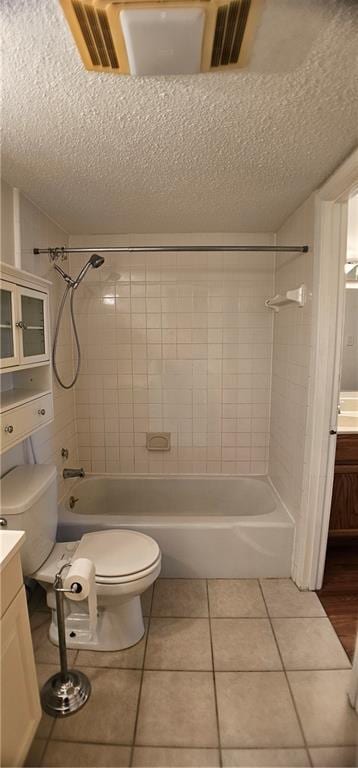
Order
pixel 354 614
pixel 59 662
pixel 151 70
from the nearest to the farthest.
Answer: pixel 151 70
pixel 59 662
pixel 354 614

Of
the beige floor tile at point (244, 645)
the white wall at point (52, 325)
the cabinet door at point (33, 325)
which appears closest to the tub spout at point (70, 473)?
the white wall at point (52, 325)

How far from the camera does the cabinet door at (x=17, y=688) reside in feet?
3.10

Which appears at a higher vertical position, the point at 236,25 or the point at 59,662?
the point at 236,25

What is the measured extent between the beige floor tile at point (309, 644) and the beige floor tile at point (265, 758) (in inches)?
12.5

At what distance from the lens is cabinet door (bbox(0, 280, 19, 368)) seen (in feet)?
4.06

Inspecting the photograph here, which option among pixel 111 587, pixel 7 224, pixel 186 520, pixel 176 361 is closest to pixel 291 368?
pixel 176 361

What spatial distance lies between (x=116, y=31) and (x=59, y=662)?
7.08 ft

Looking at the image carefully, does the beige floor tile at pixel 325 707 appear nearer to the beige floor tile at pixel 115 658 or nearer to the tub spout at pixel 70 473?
the beige floor tile at pixel 115 658

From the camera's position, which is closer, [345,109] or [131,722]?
[345,109]

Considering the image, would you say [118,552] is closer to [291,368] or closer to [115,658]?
[115,658]

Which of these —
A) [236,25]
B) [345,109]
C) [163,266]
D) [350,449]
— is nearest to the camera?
[236,25]

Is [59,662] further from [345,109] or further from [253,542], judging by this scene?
[345,109]

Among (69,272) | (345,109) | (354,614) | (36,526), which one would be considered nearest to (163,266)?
(69,272)

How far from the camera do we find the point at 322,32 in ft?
2.65
